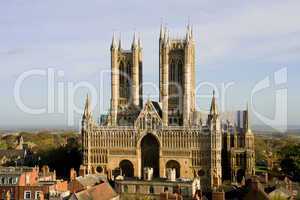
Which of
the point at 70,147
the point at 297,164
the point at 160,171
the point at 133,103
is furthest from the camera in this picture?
the point at 70,147

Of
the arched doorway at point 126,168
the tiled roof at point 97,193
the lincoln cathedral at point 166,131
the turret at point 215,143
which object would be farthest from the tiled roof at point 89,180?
the turret at point 215,143

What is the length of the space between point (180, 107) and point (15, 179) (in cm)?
4417

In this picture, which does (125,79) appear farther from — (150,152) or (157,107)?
(150,152)

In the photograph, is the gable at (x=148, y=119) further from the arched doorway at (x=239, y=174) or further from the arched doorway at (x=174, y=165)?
the arched doorway at (x=239, y=174)

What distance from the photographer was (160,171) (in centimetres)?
9212

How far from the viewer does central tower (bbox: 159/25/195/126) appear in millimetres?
94812

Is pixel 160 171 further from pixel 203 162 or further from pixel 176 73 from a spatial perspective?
pixel 176 73

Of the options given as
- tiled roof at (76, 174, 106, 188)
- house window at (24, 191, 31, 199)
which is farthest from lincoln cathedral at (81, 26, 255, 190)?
house window at (24, 191, 31, 199)

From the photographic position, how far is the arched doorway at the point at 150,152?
9356 centimetres

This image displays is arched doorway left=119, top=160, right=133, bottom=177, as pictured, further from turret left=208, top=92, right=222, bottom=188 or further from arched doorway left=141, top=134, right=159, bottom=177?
turret left=208, top=92, right=222, bottom=188

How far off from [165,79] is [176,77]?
2.14m

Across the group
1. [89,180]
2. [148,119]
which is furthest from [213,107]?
[89,180]

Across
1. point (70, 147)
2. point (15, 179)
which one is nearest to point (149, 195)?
point (15, 179)

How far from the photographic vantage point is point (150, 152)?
94062 millimetres
